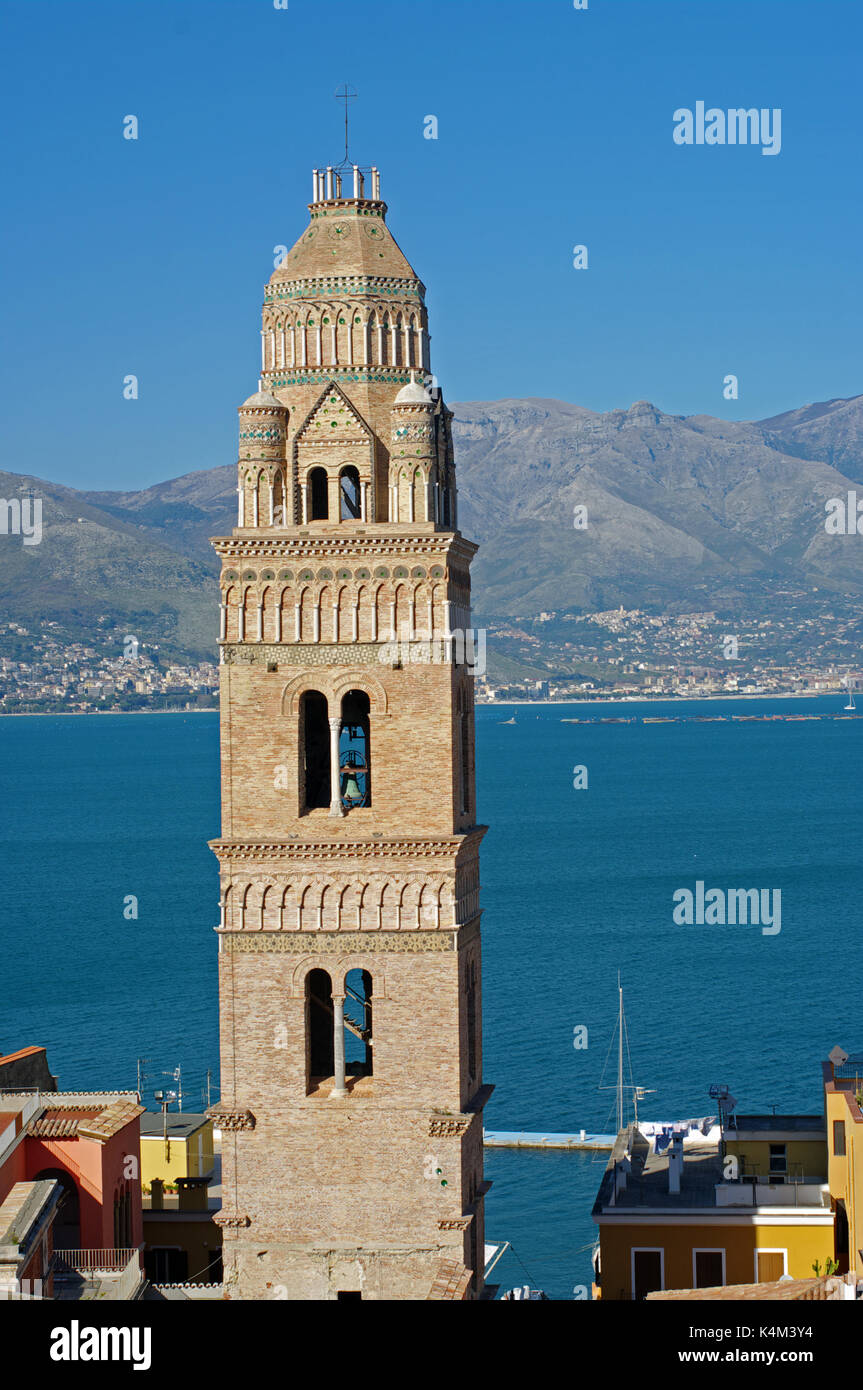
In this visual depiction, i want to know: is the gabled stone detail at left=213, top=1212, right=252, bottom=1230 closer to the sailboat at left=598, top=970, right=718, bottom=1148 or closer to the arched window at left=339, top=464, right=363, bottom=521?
the arched window at left=339, top=464, right=363, bottom=521

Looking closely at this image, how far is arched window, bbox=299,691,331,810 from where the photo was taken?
31.5 metres

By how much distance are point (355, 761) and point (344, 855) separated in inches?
145

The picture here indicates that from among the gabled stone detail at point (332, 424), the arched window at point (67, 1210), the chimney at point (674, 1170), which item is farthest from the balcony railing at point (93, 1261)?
the gabled stone detail at point (332, 424)

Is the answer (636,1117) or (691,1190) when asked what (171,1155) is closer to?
(691,1190)

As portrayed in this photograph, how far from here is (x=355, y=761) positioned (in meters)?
33.8

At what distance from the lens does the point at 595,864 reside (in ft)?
534

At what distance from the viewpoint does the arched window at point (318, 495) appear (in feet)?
105

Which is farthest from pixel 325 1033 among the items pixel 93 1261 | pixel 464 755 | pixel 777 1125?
pixel 777 1125

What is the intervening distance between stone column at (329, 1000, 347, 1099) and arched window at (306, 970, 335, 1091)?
791mm

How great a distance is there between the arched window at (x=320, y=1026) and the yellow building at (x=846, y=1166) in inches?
349

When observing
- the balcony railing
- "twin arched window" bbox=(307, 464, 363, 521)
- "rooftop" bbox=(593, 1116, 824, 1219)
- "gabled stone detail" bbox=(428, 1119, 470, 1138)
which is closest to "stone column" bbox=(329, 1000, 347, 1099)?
"gabled stone detail" bbox=(428, 1119, 470, 1138)
